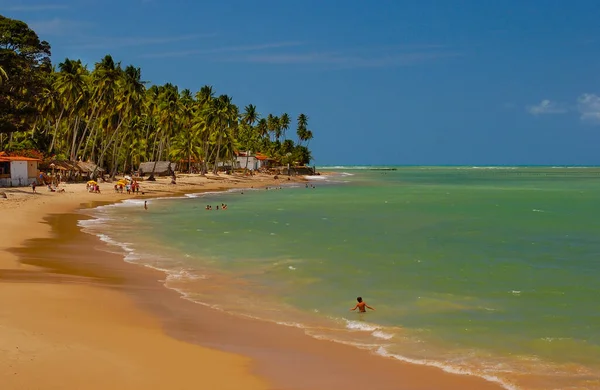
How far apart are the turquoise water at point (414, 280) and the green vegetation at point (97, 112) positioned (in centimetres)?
1498

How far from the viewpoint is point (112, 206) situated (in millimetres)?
39906

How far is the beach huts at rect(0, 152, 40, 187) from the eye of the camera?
152 feet

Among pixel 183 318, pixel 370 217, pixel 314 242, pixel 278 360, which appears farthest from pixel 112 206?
pixel 278 360

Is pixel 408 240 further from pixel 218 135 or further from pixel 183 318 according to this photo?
pixel 218 135

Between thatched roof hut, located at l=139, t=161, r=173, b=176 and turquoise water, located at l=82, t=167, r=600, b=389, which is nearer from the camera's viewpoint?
turquoise water, located at l=82, t=167, r=600, b=389

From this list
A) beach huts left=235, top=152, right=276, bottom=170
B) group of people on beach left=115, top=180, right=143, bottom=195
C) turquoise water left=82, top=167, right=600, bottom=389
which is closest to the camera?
turquoise water left=82, top=167, right=600, bottom=389

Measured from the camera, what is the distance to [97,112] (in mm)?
63844

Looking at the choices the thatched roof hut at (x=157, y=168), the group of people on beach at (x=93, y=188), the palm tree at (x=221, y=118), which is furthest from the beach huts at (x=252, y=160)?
the group of people on beach at (x=93, y=188)

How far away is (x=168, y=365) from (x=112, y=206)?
1322 inches

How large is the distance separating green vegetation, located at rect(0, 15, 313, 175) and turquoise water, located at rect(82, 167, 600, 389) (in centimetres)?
1498

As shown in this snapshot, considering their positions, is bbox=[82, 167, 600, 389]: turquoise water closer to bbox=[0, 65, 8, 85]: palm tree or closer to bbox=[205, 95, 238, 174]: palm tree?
bbox=[0, 65, 8, 85]: palm tree

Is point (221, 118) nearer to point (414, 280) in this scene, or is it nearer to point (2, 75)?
point (2, 75)

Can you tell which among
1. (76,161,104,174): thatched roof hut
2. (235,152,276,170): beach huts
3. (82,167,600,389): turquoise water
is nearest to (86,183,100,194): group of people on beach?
(76,161,104,174): thatched roof hut

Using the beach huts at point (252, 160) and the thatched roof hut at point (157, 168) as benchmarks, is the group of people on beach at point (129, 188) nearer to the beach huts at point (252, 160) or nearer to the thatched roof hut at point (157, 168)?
the thatched roof hut at point (157, 168)
